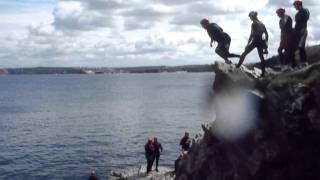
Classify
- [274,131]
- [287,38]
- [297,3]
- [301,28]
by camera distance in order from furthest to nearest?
1. [287,38]
2. [301,28]
3. [297,3]
4. [274,131]

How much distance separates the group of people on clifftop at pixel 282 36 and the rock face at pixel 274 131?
0.93m

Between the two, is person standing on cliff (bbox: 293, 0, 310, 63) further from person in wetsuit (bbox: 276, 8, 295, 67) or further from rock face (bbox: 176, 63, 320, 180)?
rock face (bbox: 176, 63, 320, 180)

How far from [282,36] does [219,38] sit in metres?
2.68

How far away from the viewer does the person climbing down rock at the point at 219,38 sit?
75.5 feet

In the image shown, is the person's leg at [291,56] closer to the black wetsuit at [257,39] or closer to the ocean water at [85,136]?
the black wetsuit at [257,39]

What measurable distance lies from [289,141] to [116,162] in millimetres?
29872

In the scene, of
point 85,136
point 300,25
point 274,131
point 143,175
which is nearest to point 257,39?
point 300,25

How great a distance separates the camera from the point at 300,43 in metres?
22.3

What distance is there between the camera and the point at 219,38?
76.1ft

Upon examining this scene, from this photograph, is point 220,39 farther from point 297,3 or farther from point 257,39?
point 297,3

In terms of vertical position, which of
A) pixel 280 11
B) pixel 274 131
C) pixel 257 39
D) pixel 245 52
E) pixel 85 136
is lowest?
pixel 85 136

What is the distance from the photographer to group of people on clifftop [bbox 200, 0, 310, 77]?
21578 millimetres

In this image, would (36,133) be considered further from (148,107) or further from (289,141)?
(289,141)

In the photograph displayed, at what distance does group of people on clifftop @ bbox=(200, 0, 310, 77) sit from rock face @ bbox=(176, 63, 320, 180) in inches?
36.8
